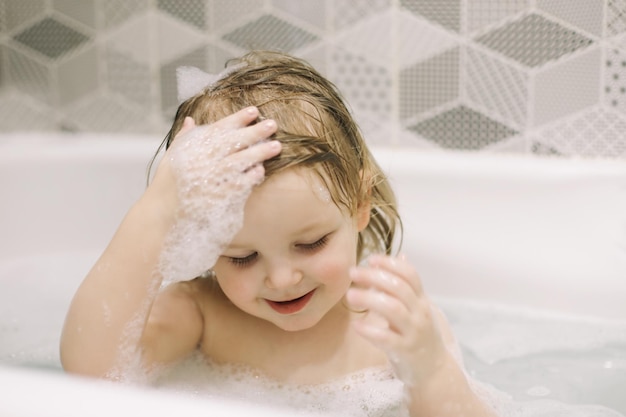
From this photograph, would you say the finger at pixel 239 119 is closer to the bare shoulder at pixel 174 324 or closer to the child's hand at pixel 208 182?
the child's hand at pixel 208 182

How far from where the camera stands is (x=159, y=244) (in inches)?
37.4

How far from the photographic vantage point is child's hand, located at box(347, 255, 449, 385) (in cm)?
78

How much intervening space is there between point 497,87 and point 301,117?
717 millimetres

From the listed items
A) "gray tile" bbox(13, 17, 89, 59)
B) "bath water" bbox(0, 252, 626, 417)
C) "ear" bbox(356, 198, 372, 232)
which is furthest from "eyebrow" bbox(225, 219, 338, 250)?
"gray tile" bbox(13, 17, 89, 59)

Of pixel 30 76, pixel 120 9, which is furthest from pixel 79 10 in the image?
pixel 30 76

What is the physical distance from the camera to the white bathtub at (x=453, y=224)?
1.41 m

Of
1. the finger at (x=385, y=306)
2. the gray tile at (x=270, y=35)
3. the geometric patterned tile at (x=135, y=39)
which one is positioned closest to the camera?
the finger at (x=385, y=306)

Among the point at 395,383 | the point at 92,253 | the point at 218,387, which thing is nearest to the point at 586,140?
the point at 395,383

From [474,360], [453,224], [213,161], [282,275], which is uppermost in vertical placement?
[213,161]

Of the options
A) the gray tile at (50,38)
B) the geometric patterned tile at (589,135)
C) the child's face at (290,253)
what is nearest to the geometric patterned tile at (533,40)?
the geometric patterned tile at (589,135)

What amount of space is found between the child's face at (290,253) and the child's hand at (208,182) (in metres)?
0.02

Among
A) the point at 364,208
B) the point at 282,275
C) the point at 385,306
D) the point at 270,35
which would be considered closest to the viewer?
the point at 385,306

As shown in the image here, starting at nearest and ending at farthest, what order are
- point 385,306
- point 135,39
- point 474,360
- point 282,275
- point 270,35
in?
point 385,306 → point 282,275 → point 474,360 → point 270,35 → point 135,39

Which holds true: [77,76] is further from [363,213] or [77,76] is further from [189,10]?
[363,213]
